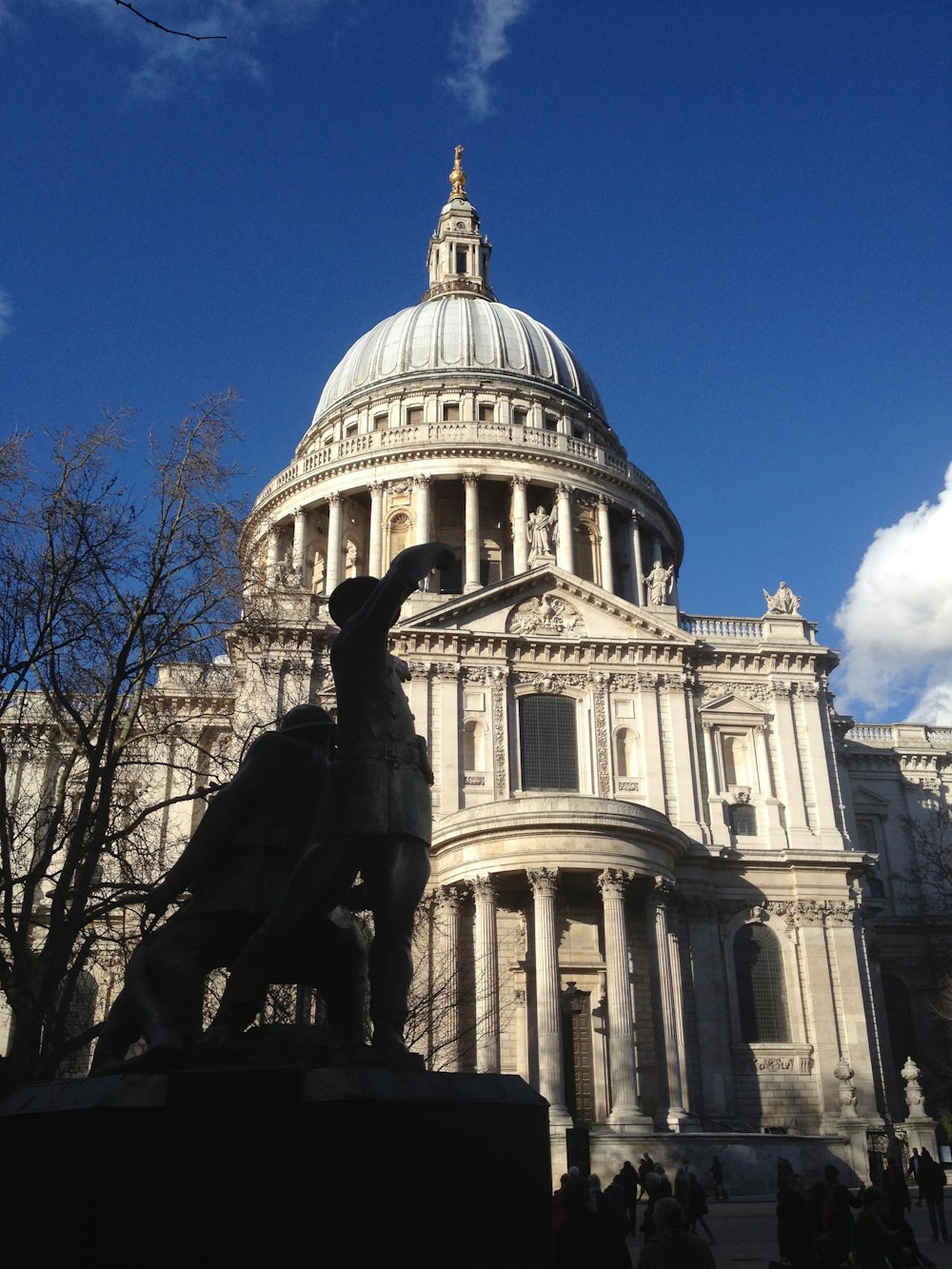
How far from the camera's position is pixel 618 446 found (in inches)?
2655

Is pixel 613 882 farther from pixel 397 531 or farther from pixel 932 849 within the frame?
pixel 397 531

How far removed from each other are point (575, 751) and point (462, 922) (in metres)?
7.52

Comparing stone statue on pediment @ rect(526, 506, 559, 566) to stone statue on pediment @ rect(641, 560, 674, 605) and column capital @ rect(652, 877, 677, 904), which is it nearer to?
stone statue on pediment @ rect(641, 560, 674, 605)

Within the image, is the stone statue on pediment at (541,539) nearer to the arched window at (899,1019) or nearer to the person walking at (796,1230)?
the arched window at (899,1019)

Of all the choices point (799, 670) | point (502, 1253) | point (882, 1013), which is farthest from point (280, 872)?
point (882, 1013)

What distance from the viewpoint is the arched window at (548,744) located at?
128 ft

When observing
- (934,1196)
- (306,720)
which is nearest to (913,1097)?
(934,1196)

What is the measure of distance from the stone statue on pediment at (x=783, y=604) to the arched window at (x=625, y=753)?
7760mm

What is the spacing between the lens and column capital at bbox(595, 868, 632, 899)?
33.3 metres

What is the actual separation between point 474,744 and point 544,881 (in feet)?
23.2

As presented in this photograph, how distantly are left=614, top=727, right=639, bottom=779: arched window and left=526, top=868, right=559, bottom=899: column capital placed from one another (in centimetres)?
696

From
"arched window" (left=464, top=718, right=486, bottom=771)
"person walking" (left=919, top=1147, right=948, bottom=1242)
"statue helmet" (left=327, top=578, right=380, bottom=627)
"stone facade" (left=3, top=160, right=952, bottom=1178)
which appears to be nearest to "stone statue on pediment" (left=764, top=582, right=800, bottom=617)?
"stone facade" (left=3, top=160, right=952, bottom=1178)

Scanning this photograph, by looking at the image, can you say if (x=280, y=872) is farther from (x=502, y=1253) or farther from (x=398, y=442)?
(x=398, y=442)

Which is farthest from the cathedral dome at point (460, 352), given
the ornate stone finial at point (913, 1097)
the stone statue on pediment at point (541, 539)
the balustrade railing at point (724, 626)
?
the ornate stone finial at point (913, 1097)
